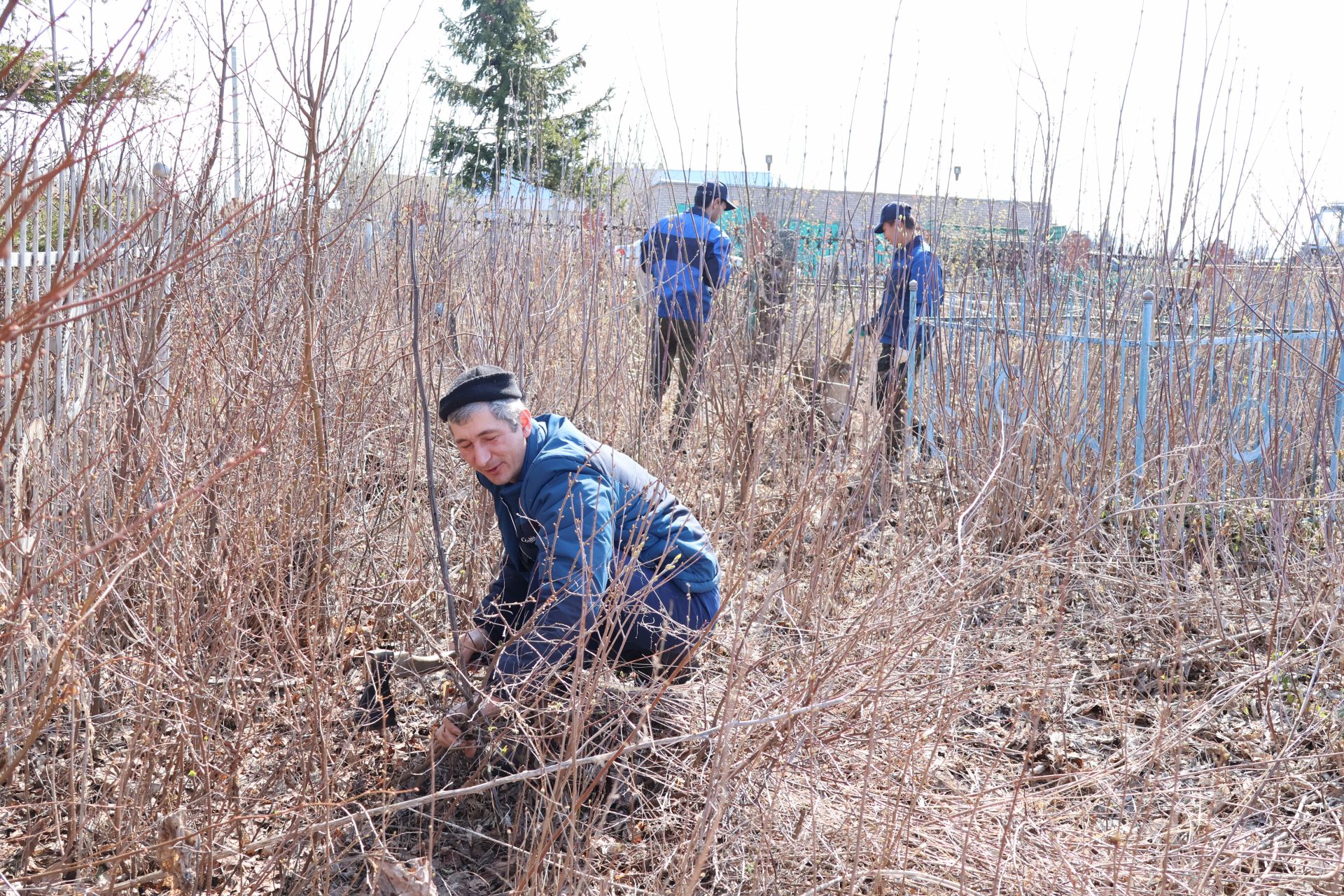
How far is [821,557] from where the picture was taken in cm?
284

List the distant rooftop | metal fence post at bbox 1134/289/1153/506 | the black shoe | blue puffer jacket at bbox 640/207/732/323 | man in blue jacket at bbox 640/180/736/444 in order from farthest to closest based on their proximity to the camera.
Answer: blue puffer jacket at bbox 640/207/732/323, man in blue jacket at bbox 640/180/736/444, metal fence post at bbox 1134/289/1153/506, the distant rooftop, the black shoe

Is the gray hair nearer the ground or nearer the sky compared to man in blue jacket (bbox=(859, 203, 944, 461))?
nearer the ground

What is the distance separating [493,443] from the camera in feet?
8.50

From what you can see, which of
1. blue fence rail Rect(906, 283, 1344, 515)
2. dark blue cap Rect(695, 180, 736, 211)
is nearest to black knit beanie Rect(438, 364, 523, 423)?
blue fence rail Rect(906, 283, 1344, 515)

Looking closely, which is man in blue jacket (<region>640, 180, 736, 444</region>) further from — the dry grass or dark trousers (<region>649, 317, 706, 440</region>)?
the dry grass

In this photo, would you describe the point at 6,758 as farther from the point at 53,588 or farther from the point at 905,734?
the point at 905,734

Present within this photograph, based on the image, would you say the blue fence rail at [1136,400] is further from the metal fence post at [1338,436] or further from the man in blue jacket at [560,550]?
the man in blue jacket at [560,550]

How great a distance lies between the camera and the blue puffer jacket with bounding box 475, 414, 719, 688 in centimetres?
A: 228

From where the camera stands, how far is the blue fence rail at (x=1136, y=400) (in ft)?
13.1

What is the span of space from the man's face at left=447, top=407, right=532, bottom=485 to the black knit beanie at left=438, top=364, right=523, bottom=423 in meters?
0.03

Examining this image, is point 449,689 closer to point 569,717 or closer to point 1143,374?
point 569,717

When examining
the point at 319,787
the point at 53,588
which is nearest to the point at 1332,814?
the point at 319,787

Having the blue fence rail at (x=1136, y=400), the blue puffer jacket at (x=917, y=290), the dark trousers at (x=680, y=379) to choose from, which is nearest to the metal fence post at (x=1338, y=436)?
the blue fence rail at (x=1136, y=400)

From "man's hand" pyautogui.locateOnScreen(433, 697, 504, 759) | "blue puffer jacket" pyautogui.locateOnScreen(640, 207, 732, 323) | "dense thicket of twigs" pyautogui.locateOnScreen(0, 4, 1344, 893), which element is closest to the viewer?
"dense thicket of twigs" pyautogui.locateOnScreen(0, 4, 1344, 893)
